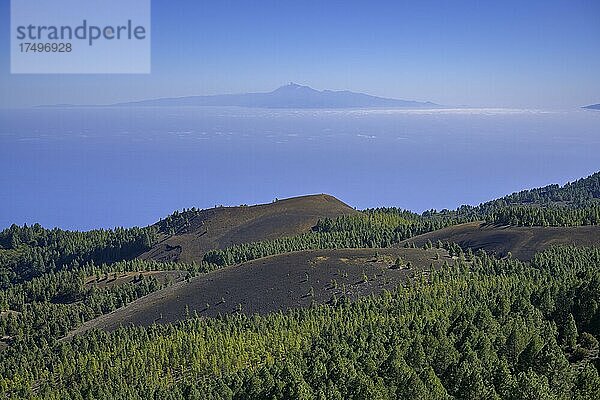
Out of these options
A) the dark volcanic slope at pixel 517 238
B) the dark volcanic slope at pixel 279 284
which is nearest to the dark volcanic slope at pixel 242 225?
the dark volcanic slope at pixel 517 238

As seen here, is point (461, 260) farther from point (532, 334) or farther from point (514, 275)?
point (532, 334)

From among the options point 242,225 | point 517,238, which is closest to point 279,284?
point 517,238

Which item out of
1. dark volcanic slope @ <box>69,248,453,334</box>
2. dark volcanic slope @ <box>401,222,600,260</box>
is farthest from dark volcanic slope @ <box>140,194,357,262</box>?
dark volcanic slope @ <box>69,248,453,334</box>

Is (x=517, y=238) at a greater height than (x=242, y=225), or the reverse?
(x=517, y=238)

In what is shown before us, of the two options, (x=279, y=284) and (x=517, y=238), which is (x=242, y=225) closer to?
(x=279, y=284)

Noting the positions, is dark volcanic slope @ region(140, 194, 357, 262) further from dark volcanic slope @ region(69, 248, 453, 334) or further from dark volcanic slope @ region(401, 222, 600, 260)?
dark volcanic slope @ region(69, 248, 453, 334)
